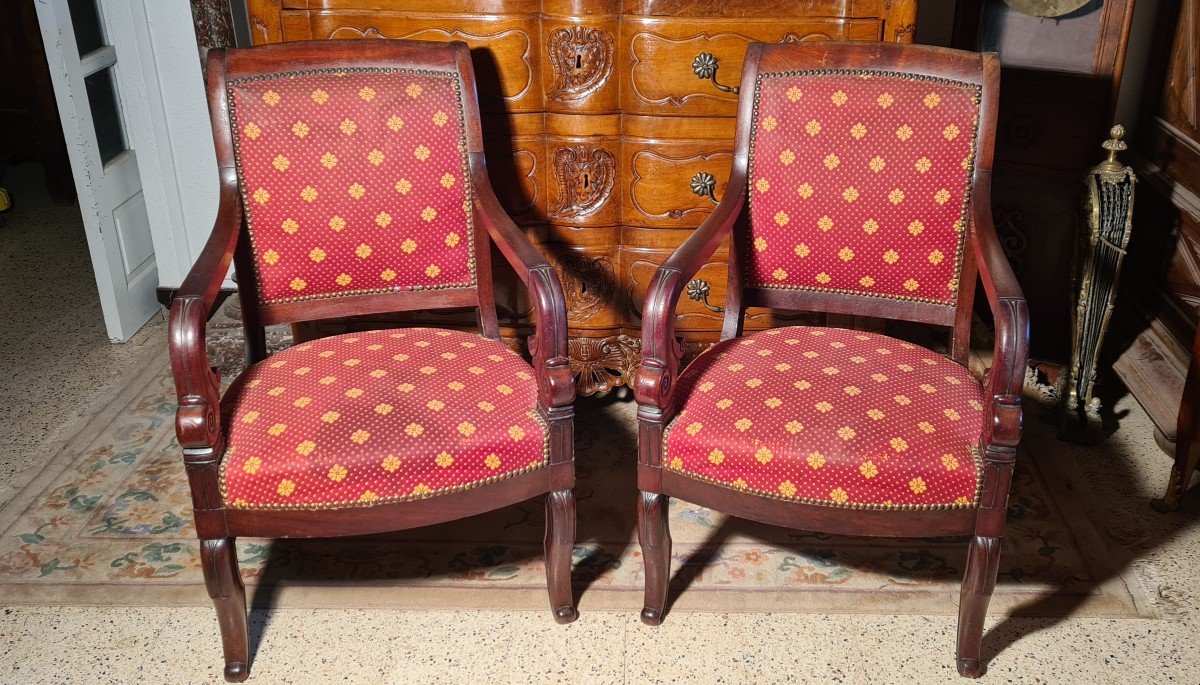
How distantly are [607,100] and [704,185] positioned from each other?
1.01 feet

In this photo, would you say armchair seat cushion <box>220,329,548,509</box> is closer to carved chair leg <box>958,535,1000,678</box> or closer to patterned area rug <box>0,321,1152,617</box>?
patterned area rug <box>0,321,1152,617</box>

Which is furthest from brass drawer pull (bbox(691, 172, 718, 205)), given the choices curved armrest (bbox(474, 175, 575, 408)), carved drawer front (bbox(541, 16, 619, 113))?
curved armrest (bbox(474, 175, 575, 408))

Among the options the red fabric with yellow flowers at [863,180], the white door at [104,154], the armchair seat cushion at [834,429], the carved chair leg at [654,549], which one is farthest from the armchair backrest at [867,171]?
the white door at [104,154]

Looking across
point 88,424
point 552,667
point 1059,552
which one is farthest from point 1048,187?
point 88,424

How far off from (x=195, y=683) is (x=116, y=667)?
0.58ft

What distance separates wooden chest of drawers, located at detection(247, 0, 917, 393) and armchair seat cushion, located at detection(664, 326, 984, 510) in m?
0.65

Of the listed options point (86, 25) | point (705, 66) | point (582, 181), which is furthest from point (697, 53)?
point (86, 25)

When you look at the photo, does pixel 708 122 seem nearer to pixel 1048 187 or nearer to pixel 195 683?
pixel 1048 187

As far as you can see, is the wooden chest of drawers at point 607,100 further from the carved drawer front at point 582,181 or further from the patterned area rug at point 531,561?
the patterned area rug at point 531,561

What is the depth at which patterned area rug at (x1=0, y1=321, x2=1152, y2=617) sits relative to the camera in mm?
2246

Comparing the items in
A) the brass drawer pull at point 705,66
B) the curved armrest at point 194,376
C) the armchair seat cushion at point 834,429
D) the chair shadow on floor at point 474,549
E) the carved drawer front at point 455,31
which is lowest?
the chair shadow on floor at point 474,549

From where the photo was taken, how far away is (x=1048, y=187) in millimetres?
3006

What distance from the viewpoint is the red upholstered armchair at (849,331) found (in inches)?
72.5

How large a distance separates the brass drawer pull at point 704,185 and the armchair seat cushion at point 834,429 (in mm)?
605
